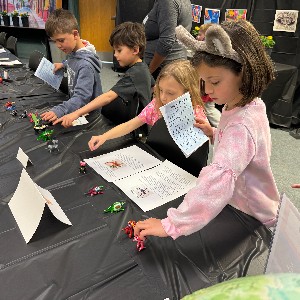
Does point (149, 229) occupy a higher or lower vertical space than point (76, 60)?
lower

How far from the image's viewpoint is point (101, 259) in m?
0.72

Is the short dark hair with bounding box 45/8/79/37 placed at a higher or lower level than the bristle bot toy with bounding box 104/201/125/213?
higher

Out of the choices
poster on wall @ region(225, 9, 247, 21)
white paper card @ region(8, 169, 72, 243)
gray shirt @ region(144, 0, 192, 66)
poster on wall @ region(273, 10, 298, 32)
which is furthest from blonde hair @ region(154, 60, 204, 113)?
poster on wall @ region(225, 9, 247, 21)

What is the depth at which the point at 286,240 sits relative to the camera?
493mm

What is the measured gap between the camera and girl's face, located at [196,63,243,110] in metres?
0.72

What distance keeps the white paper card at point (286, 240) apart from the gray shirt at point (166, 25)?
1.76m

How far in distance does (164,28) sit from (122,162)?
1238 millimetres

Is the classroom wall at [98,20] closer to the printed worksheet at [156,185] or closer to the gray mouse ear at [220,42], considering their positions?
the printed worksheet at [156,185]

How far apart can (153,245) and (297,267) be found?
389mm

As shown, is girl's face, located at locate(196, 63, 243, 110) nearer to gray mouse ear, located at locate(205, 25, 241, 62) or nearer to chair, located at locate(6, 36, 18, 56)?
gray mouse ear, located at locate(205, 25, 241, 62)

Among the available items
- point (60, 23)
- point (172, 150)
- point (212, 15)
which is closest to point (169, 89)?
point (172, 150)

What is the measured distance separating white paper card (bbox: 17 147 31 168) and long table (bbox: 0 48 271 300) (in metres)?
0.11

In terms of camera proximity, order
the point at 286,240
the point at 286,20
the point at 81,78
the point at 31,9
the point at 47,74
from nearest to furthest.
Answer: the point at 286,240 < the point at 81,78 < the point at 47,74 < the point at 286,20 < the point at 31,9

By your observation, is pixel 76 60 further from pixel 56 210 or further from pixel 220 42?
pixel 220 42
